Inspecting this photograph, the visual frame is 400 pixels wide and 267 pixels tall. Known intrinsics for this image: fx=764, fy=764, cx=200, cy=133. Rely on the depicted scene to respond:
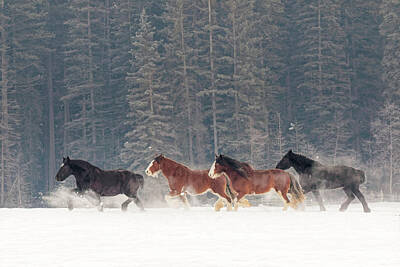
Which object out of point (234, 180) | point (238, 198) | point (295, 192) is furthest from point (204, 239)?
point (295, 192)

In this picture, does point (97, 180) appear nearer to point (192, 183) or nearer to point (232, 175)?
point (192, 183)

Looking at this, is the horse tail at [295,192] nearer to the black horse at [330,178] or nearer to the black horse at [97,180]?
the black horse at [330,178]

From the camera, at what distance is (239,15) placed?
199 feet

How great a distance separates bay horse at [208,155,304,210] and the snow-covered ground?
1.72 ft

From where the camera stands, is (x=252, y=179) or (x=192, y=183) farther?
(x=192, y=183)

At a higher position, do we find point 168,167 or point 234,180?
point 168,167

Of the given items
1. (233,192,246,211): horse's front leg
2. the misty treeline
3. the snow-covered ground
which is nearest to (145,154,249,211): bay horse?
(233,192,246,211): horse's front leg

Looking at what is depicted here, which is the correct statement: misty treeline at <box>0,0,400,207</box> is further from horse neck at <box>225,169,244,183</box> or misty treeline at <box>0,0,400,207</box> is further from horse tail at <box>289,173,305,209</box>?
horse tail at <box>289,173,305,209</box>

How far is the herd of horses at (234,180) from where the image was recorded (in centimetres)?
1731

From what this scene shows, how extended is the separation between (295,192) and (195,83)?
4462 cm

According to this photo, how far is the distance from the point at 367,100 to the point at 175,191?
2177 inches

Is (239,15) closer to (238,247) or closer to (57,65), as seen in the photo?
(57,65)

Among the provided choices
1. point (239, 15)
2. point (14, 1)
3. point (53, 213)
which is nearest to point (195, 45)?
point (239, 15)

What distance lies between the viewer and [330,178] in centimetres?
1736
